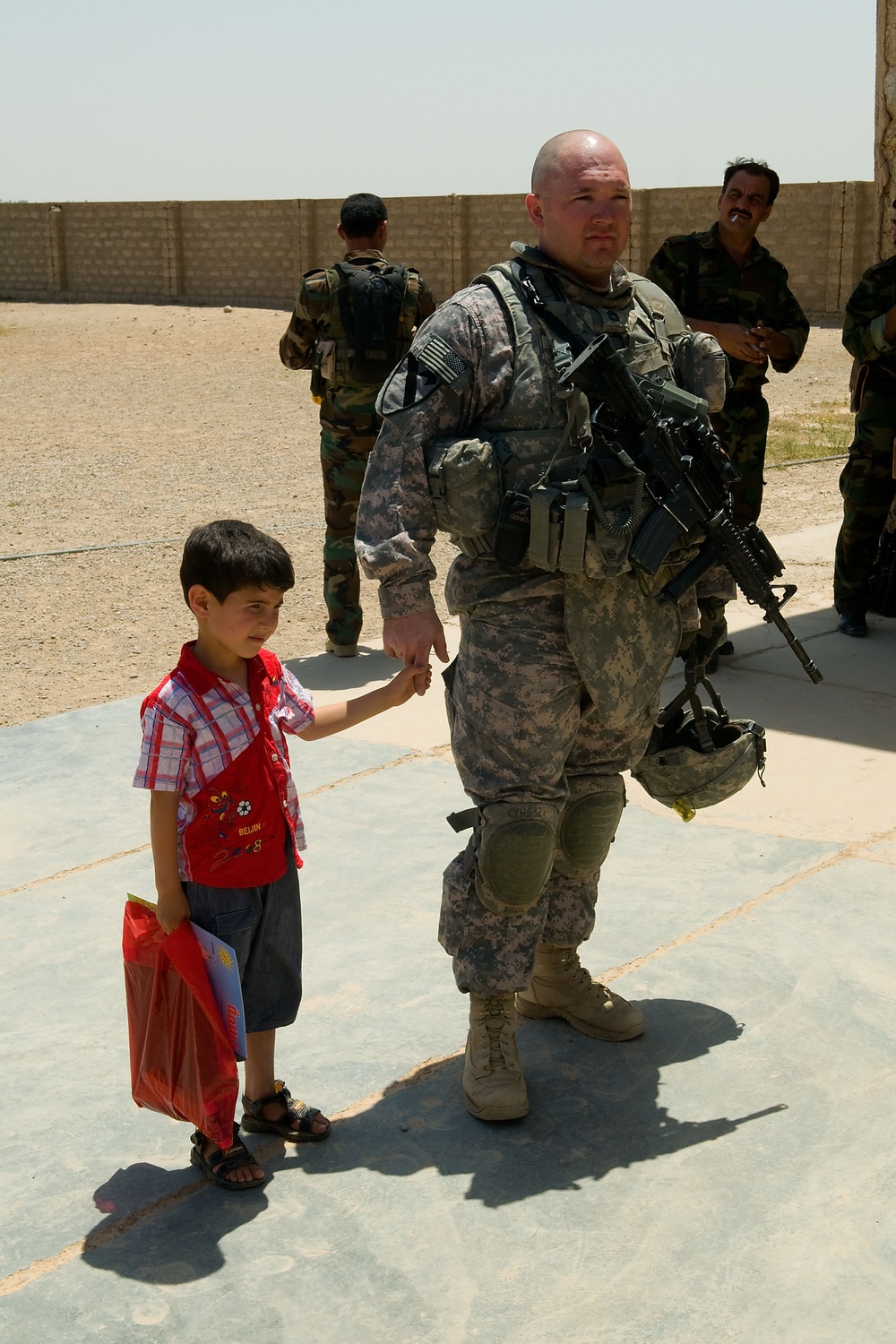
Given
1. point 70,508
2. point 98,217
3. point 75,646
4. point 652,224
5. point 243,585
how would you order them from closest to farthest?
point 243,585 → point 75,646 → point 70,508 → point 652,224 → point 98,217

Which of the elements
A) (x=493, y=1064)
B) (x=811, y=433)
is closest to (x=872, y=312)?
(x=493, y=1064)

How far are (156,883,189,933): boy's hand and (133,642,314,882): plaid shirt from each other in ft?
0.19

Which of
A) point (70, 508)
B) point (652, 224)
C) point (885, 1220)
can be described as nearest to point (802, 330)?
point (885, 1220)

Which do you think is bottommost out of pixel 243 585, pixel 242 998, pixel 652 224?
pixel 242 998

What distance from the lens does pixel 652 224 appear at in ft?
95.3

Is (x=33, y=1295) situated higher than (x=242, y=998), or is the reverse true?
(x=242, y=998)

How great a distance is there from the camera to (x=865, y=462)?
671 cm

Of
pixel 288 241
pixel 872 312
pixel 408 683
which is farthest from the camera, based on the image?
pixel 288 241

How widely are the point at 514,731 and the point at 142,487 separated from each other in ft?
31.6

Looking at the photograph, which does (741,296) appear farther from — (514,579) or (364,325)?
(514,579)

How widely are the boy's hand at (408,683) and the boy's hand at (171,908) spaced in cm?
53

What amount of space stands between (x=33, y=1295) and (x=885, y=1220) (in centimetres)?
148

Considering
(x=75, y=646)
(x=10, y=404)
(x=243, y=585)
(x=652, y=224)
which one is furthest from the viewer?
(x=652, y=224)

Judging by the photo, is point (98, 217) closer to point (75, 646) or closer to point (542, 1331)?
Answer: point (75, 646)
